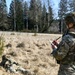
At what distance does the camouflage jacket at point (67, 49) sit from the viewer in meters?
5.09

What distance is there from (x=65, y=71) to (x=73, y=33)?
1.98 ft

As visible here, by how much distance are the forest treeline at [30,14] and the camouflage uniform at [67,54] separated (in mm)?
69595

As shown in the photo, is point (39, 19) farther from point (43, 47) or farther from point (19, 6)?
point (43, 47)

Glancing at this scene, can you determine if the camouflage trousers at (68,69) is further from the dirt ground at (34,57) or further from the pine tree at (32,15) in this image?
the pine tree at (32,15)

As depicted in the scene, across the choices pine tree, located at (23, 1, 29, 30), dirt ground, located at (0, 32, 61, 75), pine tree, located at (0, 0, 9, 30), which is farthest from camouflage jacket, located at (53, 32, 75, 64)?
pine tree, located at (23, 1, 29, 30)

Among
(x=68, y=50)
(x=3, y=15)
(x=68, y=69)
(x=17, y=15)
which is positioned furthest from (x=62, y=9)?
(x=68, y=50)

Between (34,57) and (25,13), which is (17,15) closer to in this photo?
(25,13)

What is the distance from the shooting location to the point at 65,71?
208 inches

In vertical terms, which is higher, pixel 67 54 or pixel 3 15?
pixel 3 15

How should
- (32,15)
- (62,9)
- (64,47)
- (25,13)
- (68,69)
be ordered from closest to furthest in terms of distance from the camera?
(64,47), (68,69), (62,9), (32,15), (25,13)

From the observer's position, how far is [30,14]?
84.4 m

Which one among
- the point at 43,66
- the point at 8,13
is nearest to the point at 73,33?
the point at 43,66

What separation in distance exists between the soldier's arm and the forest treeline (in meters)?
69.7

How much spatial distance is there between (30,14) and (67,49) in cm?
7954
